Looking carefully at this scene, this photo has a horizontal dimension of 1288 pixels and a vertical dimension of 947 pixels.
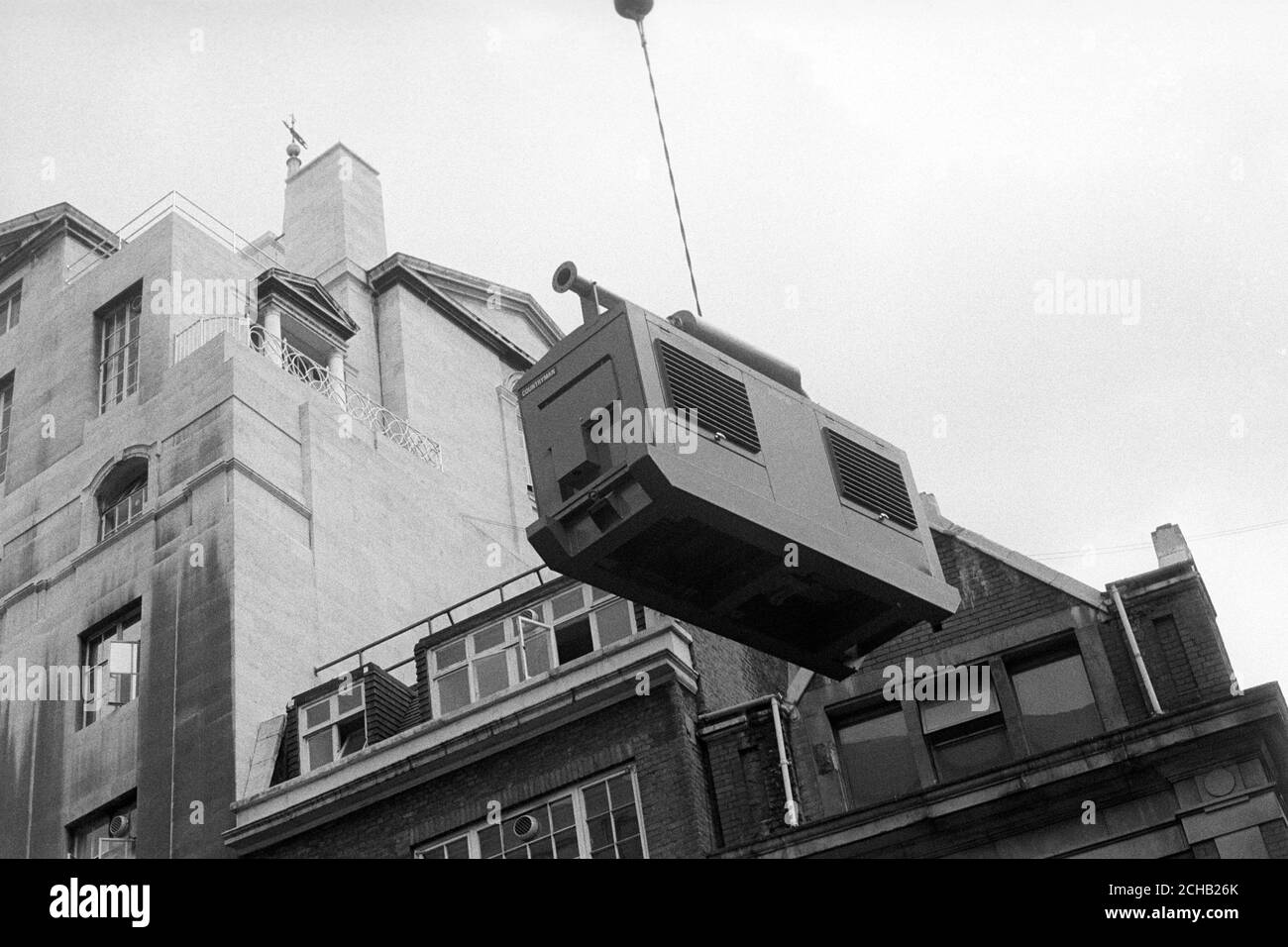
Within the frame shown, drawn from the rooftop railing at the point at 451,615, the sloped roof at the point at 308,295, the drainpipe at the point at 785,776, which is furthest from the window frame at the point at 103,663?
the drainpipe at the point at 785,776

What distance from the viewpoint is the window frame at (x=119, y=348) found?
3812 centimetres

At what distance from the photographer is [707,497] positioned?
15633 mm

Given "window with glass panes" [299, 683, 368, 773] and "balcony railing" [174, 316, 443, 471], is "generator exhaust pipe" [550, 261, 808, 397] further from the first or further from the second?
"balcony railing" [174, 316, 443, 471]

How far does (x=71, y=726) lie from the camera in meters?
32.7

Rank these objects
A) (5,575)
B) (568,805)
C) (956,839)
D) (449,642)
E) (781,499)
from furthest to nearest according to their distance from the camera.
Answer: (5,575) < (449,642) < (568,805) < (956,839) < (781,499)

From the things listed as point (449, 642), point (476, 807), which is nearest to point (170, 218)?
point (449, 642)

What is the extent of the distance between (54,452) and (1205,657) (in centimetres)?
2252

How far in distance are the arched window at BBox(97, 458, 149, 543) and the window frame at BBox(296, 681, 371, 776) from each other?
6926mm

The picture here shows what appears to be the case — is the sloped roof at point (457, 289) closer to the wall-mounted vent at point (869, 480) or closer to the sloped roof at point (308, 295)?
the sloped roof at point (308, 295)

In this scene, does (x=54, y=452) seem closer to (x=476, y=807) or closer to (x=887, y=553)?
(x=476, y=807)

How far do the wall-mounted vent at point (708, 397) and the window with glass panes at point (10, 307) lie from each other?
93.8ft

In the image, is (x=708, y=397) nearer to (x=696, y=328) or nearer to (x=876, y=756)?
(x=696, y=328)
